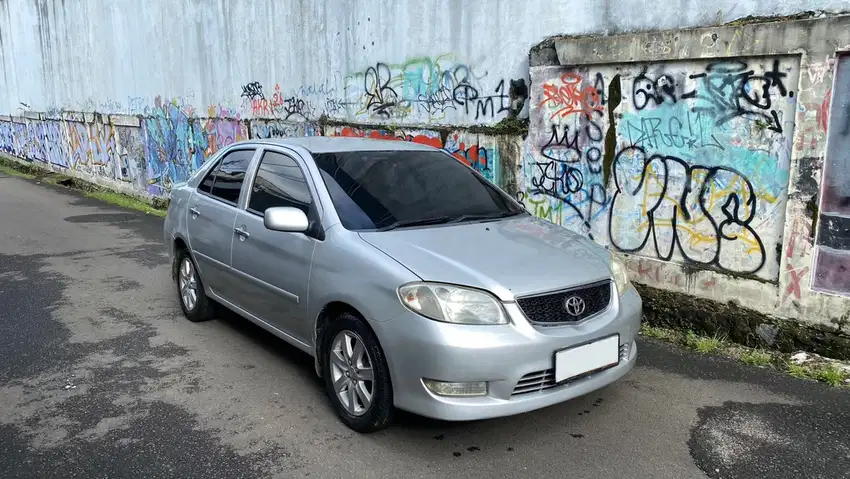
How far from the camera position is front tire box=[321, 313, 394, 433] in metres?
3.65

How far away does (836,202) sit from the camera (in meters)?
4.84

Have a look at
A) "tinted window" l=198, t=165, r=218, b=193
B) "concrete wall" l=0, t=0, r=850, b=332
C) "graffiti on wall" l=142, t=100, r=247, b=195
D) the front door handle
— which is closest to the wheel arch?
the front door handle

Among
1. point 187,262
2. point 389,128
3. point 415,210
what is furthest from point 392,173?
point 389,128

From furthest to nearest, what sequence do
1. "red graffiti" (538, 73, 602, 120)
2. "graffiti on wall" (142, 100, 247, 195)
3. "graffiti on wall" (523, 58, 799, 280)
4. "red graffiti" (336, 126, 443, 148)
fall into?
"graffiti on wall" (142, 100, 247, 195) < "red graffiti" (336, 126, 443, 148) < "red graffiti" (538, 73, 602, 120) < "graffiti on wall" (523, 58, 799, 280)

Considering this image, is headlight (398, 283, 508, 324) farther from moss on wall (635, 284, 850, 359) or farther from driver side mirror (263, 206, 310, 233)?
moss on wall (635, 284, 850, 359)

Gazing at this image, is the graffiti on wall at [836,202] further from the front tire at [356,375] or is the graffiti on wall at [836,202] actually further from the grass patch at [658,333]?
the front tire at [356,375]

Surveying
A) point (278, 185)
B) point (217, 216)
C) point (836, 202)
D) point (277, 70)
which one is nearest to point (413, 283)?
point (278, 185)

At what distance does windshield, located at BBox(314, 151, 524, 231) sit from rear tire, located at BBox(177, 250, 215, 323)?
193cm

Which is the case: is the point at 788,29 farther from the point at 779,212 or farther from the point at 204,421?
the point at 204,421

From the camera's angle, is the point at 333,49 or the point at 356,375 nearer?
the point at 356,375

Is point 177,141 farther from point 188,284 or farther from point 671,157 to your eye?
point 671,157

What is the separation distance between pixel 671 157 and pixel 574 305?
2609mm

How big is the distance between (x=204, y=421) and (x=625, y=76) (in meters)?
4.36

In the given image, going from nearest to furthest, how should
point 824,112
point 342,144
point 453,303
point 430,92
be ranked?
point 453,303 → point 824,112 → point 342,144 → point 430,92
